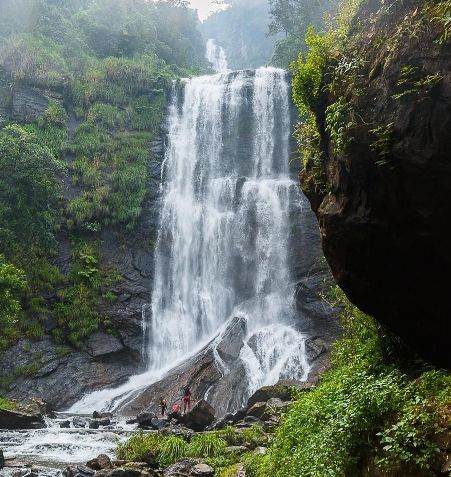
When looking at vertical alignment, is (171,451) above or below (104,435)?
above

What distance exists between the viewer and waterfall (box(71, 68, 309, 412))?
2216 cm

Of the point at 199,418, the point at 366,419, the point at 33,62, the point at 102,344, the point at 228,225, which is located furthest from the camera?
the point at 33,62

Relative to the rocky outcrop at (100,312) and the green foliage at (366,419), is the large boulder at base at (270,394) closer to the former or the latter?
the rocky outcrop at (100,312)

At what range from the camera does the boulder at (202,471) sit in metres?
9.21

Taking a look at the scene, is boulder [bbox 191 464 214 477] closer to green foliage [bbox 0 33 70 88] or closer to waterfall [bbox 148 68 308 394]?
waterfall [bbox 148 68 308 394]

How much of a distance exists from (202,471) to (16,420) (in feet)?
27.5

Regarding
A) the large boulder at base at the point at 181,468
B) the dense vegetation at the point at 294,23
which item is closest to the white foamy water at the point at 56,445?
the large boulder at base at the point at 181,468

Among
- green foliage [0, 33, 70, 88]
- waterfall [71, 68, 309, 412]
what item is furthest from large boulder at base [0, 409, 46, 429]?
green foliage [0, 33, 70, 88]

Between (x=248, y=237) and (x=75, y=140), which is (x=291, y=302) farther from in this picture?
(x=75, y=140)

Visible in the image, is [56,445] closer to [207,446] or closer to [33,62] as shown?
[207,446]

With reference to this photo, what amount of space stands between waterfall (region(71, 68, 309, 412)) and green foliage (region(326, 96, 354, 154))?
1492 centimetres

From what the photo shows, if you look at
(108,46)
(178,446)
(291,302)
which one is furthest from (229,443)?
(108,46)

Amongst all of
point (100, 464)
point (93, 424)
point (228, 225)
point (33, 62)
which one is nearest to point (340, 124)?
point (100, 464)

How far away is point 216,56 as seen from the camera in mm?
62844
